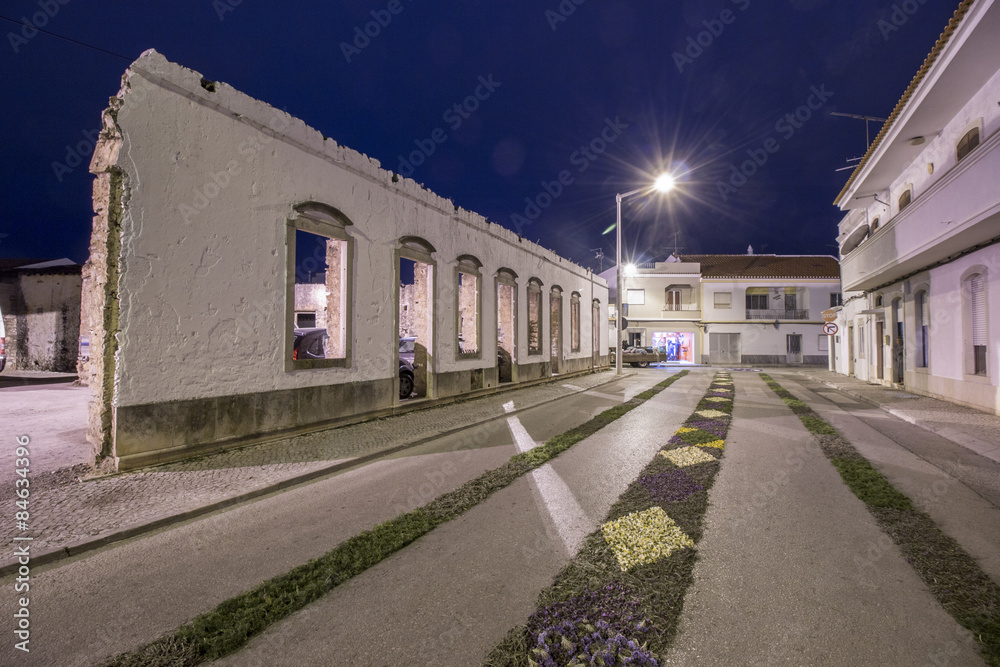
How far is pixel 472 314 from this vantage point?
1366 centimetres

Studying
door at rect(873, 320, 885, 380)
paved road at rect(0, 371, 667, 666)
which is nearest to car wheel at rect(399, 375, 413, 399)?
Answer: paved road at rect(0, 371, 667, 666)

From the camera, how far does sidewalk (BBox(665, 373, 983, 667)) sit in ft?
7.43

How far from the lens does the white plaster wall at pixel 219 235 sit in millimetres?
5762

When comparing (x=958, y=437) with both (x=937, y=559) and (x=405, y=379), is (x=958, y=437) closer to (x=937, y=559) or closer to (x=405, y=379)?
(x=937, y=559)

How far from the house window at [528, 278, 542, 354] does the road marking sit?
11843mm

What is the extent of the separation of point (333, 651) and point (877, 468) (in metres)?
6.85

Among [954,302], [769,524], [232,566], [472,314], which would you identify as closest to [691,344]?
[954,302]

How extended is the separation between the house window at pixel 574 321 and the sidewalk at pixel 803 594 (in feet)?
55.1

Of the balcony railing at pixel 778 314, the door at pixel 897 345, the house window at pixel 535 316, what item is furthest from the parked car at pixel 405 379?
the balcony railing at pixel 778 314

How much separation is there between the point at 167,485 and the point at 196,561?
86.7 inches

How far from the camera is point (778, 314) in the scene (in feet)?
124

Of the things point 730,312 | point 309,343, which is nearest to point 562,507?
point 309,343

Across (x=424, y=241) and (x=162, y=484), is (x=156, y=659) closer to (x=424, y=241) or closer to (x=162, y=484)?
(x=162, y=484)

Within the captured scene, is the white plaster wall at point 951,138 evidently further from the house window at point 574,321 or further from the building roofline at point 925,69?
the house window at point 574,321
